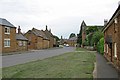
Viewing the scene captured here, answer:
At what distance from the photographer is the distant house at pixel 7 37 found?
4366cm

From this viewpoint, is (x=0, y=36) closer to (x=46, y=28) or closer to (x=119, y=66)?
(x=119, y=66)

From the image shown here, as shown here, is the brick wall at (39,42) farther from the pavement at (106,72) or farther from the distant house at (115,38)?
the pavement at (106,72)

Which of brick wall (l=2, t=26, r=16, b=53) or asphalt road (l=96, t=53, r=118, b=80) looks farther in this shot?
brick wall (l=2, t=26, r=16, b=53)

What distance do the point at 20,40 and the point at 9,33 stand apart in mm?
8128

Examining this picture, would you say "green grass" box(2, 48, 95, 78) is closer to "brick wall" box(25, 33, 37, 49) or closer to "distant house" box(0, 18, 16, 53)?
"distant house" box(0, 18, 16, 53)

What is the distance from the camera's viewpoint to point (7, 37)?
45.8 m

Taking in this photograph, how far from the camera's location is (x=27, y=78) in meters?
11.4

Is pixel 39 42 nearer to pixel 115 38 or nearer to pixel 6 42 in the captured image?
pixel 6 42

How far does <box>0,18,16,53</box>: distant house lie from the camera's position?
43.7 meters

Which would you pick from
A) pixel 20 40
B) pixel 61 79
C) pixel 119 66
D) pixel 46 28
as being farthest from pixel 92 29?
pixel 61 79

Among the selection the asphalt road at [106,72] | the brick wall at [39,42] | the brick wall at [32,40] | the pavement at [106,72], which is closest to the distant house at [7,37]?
the brick wall at [32,40]

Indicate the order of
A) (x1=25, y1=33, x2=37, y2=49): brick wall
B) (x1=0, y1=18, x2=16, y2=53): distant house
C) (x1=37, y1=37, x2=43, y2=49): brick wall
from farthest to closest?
(x1=37, y1=37, x2=43, y2=49): brick wall, (x1=25, y1=33, x2=37, y2=49): brick wall, (x1=0, y1=18, x2=16, y2=53): distant house

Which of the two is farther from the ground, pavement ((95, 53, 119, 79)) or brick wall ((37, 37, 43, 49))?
brick wall ((37, 37, 43, 49))

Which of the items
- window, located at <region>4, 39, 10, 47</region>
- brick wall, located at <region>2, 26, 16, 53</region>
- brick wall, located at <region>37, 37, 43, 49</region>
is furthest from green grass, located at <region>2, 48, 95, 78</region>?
brick wall, located at <region>37, 37, 43, 49</region>
